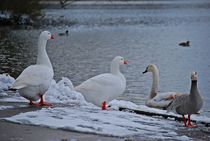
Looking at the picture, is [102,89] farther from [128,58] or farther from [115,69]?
[128,58]

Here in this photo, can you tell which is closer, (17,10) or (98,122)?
(98,122)

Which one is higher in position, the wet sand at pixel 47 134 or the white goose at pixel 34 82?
the white goose at pixel 34 82

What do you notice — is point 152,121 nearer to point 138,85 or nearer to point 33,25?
point 138,85

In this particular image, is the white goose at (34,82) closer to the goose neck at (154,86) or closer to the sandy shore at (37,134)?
the sandy shore at (37,134)

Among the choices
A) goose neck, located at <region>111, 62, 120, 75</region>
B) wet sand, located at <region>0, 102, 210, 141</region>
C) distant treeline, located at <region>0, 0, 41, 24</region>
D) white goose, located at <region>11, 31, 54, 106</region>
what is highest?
distant treeline, located at <region>0, 0, 41, 24</region>

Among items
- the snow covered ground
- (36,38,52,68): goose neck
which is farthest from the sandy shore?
(36,38,52,68): goose neck

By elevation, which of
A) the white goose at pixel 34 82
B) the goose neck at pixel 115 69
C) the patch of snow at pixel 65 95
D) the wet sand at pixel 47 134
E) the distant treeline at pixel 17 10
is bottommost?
the wet sand at pixel 47 134

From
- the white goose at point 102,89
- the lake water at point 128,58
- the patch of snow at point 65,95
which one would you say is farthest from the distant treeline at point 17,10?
the white goose at point 102,89

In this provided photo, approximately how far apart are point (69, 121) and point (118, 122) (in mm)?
811

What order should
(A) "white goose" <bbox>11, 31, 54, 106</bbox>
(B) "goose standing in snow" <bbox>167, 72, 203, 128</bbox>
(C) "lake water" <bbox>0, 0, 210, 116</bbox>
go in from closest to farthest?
(B) "goose standing in snow" <bbox>167, 72, 203, 128</bbox> < (A) "white goose" <bbox>11, 31, 54, 106</bbox> < (C) "lake water" <bbox>0, 0, 210, 116</bbox>

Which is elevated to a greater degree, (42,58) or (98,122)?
(42,58)

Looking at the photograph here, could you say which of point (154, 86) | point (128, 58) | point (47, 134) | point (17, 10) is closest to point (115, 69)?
point (47, 134)

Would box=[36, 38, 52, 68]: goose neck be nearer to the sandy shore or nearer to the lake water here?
the sandy shore

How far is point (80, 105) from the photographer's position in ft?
34.6
